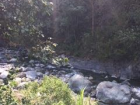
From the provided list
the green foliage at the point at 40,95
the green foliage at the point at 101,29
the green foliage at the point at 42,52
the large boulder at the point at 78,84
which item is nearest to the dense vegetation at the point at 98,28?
the green foliage at the point at 101,29

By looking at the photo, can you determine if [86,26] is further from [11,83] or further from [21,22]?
[21,22]

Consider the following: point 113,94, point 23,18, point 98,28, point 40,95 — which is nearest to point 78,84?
point 113,94

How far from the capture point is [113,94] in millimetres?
6250

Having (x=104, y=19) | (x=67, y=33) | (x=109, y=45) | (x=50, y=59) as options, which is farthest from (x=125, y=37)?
(x=50, y=59)

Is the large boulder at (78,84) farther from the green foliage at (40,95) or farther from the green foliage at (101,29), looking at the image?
the green foliage at (101,29)

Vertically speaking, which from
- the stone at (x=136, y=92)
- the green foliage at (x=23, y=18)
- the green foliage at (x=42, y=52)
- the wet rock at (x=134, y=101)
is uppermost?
the green foliage at (x=23, y=18)

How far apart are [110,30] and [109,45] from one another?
0.87m

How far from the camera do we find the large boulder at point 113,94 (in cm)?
607

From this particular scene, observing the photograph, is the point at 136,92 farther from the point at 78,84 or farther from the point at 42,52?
the point at 42,52

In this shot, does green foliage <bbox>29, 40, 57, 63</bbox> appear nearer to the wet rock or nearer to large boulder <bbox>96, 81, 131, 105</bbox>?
large boulder <bbox>96, 81, 131, 105</bbox>

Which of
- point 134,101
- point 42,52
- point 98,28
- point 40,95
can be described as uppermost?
point 98,28

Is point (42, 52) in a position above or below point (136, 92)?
above

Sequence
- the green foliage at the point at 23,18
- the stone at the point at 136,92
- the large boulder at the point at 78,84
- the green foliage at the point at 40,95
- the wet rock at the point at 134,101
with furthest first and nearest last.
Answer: the large boulder at the point at 78,84 < the stone at the point at 136,92 < the wet rock at the point at 134,101 < the green foliage at the point at 40,95 < the green foliage at the point at 23,18

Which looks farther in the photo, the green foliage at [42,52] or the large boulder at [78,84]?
the large boulder at [78,84]
